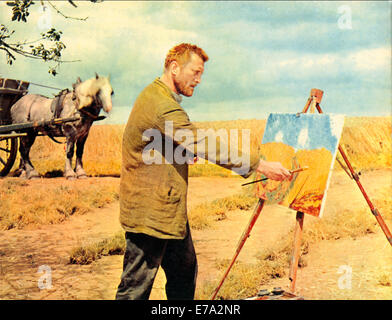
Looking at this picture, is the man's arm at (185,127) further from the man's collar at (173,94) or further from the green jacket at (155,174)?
the man's collar at (173,94)

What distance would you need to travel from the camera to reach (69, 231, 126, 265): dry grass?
690cm

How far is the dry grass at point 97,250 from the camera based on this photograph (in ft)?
22.6

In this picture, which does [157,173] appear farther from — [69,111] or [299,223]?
[69,111]

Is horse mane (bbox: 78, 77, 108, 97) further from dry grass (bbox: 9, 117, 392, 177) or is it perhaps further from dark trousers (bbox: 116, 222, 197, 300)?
dark trousers (bbox: 116, 222, 197, 300)

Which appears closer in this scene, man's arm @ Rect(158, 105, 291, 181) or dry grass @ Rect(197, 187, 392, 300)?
man's arm @ Rect(158, 105, 291, 181)

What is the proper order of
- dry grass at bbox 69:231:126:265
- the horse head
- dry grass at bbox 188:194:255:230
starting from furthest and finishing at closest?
the horse head, dry grass at bbox 188:194:255:230, dry grass at bbox 69:231:126:265

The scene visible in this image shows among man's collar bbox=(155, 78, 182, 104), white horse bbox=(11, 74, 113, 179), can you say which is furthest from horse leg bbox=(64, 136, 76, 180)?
man's collar bbox=(155, 78, 182, 104)

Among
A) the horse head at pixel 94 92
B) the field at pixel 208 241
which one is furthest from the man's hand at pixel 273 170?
the horse head at pixel 94 92

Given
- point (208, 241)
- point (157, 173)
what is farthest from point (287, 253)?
point (157, 173)

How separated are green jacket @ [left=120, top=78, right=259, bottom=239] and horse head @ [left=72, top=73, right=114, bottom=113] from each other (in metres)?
7.73

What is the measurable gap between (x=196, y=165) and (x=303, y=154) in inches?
516

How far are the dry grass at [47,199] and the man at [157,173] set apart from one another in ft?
19.5

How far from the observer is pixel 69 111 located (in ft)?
41.2

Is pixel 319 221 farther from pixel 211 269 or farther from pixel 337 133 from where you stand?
pixel 337 133
